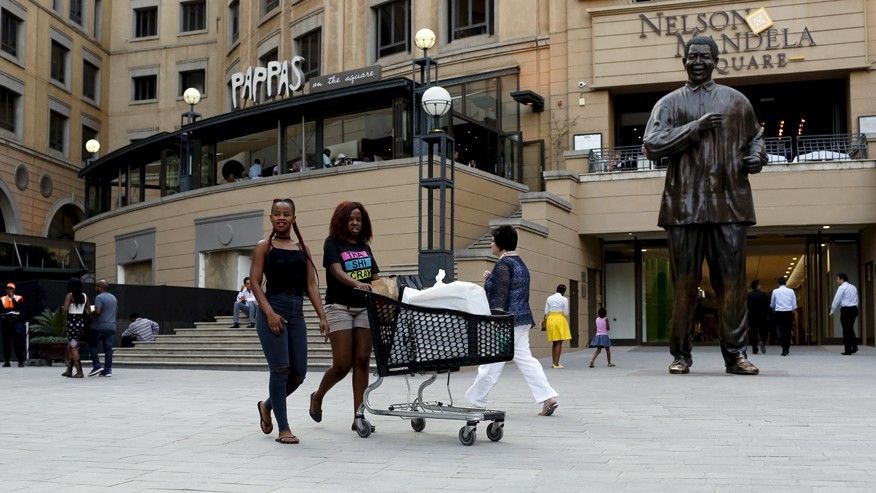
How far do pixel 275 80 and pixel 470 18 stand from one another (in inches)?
265

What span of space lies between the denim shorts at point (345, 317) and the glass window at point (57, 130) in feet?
138

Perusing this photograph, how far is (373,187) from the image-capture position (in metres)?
26.1

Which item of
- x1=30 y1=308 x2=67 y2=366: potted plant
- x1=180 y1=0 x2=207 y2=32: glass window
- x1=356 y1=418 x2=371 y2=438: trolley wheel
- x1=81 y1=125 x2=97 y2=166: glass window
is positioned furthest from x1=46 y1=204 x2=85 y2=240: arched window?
x1=356 y1=418 x2=371 y2=438: trolley wheel

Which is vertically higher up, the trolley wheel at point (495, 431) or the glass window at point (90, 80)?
the glass window at point (90, 80)

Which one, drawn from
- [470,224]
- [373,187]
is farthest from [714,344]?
[373,187]

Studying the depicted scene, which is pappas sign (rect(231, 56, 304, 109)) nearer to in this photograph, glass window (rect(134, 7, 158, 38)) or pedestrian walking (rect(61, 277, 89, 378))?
pedestrian walking (rect(61, 277, 89, 378))

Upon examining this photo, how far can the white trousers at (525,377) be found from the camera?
9.19m

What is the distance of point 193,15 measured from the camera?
52.0 metres

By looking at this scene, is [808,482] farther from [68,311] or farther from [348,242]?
[68,311]

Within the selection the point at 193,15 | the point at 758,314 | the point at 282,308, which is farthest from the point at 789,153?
the point at 193,15

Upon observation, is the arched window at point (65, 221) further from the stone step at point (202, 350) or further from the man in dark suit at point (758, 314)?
the man in dark suit at point (758, 314)

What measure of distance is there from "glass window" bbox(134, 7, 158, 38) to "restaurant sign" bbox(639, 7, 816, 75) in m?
31.3

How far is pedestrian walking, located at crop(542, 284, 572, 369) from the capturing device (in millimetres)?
18750

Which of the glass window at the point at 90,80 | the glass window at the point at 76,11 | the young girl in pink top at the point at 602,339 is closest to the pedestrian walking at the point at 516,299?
the young girl in pink top at the point at 602,339
